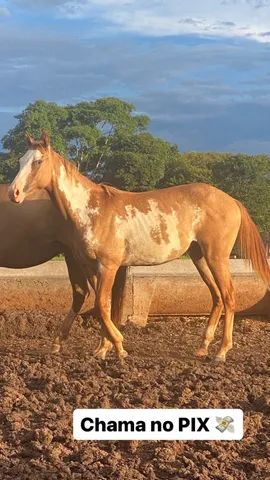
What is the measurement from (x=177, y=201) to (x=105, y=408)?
2.26 meters

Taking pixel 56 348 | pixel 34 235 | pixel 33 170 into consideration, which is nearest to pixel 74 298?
pixel 56 348

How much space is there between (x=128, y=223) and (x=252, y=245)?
123 cm

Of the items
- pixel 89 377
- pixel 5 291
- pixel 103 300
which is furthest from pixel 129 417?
pixel 5 291

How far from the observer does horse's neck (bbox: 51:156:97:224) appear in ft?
18.8

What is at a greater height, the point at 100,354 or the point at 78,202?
the point at 78,202

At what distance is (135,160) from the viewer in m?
29.9

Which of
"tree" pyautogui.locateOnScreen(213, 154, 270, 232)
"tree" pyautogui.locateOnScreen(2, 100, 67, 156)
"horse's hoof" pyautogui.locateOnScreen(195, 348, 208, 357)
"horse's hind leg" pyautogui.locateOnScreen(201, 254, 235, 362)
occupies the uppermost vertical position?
"horse's hind leg" pyautogui.locateOnScreen(201, 254, 235, 362)

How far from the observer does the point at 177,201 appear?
593 centimetres

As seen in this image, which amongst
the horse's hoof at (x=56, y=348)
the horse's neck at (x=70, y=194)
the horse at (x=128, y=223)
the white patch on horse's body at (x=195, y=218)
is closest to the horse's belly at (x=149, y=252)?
the horse at (x=128, y=223)

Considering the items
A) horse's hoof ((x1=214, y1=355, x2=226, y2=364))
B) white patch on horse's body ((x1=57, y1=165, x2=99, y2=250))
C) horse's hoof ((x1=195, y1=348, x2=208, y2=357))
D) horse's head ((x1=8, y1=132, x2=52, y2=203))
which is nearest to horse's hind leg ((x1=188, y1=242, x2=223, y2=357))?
horse's hoof ((x1=195, y1=348, x2=208, y2=357))

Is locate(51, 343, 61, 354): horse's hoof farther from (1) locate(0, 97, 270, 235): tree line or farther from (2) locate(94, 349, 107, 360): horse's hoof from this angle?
(1) locate(0, 97, 270, 235): tree line

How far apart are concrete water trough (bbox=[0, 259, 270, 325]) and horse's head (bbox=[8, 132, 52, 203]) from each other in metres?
2.35

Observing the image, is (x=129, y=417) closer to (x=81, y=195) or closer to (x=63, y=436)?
(x=63, y=436)

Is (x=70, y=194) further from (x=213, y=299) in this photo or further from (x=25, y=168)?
(x=213, y=299)
